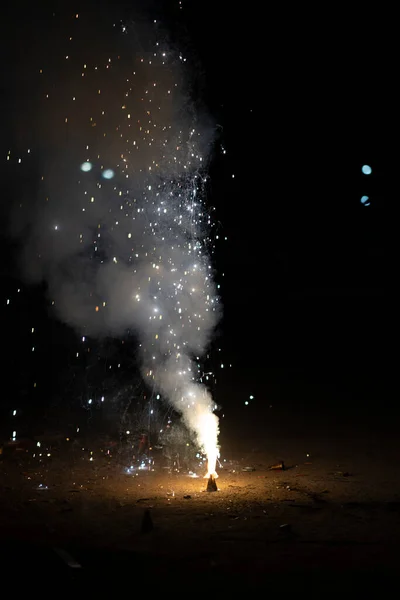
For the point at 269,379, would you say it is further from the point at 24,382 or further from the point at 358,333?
the point at 24,382

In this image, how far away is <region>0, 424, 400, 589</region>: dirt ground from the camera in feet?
15.0

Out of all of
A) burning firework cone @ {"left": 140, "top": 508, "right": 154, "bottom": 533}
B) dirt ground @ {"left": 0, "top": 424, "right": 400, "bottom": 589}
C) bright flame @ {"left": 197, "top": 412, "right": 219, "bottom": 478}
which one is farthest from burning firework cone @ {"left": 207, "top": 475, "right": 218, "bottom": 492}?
burning firework cone @ {"left": 140, "top": 508, "right": 154, "bottom": 533}

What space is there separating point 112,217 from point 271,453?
5937 mm

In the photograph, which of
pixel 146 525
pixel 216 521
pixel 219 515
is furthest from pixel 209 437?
pixel 146 525

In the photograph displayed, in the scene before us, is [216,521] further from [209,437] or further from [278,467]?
[278,467]

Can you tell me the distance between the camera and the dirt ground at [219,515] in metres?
4.58

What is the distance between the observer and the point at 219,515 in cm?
634

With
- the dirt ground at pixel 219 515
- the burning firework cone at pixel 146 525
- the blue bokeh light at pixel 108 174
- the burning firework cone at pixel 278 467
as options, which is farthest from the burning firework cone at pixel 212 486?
the blue bokeh light at pixel 108 174

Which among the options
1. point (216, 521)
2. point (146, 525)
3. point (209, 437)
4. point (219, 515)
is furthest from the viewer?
point (209, 437)

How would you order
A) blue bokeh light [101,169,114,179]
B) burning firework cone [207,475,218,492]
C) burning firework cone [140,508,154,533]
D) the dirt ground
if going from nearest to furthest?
the dirt ground
burning firework cone [140,508,154,533]
burning firework cone [207,475,218,492]
blue bokeh light [101,169,114,179]

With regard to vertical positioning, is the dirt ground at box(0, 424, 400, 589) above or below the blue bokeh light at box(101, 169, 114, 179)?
below

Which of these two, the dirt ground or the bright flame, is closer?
the dirt ground

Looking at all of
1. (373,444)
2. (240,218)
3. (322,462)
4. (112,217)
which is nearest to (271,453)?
(322,462)

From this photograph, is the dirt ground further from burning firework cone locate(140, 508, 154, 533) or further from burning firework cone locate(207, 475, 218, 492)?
burning firework cone locate(207, 475, 218, 492)
